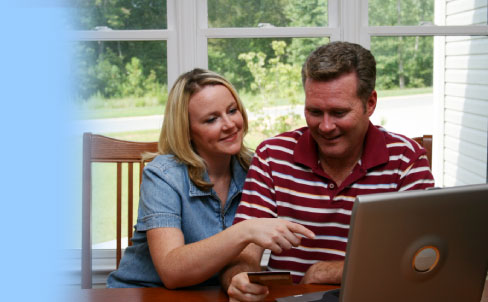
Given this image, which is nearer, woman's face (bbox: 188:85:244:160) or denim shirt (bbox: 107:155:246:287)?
denim shirt (bbox: 107:155:246:287)

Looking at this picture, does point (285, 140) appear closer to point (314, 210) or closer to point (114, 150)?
point (314, 210)

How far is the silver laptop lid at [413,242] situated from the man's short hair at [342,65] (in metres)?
0.58

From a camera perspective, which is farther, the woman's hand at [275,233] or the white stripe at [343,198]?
the white stripe at [343,198]

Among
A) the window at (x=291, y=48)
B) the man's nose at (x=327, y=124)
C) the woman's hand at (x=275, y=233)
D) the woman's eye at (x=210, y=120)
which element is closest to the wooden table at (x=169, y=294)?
the woman's hand at (x=275, y=233)

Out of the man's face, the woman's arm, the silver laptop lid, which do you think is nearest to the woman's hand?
the woman's arm

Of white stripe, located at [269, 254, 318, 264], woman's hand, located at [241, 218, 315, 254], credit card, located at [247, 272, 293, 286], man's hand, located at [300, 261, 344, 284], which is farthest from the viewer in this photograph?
white stripe, located at [269, 254, 318, 264]

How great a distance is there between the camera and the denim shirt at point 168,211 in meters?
1.38

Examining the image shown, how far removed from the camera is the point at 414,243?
841 millimetres

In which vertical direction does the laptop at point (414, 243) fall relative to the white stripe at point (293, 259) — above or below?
above

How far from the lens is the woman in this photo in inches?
A: 54.6

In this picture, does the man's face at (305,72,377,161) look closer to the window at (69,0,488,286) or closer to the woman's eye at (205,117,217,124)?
the woman's eye at (205,117,217,124)

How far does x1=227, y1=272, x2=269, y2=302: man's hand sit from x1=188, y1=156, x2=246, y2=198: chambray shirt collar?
0.41m

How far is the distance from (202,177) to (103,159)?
380mm

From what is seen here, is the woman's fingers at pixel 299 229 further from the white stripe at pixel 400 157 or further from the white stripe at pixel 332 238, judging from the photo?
the white stripe at pixel 400 157
